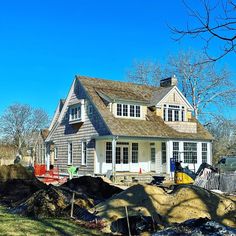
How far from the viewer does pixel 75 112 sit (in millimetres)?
31016

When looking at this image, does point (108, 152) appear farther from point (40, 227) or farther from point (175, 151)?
point (40, 227)

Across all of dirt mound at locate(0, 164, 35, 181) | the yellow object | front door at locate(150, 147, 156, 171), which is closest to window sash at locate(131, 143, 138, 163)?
front door at locate(150, 147, 156, 171)

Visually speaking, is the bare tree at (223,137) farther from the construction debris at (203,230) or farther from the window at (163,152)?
the construction debris at (203,230)

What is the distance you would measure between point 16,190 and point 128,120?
1507 cm

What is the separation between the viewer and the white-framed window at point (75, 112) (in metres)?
30.3

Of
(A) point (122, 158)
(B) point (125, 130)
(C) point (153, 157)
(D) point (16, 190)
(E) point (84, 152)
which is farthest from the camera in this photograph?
(C) point (153, 157)

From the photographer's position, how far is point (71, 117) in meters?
31.4

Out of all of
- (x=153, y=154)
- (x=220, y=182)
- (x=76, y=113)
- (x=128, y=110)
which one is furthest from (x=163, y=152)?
(x=220, y=182)

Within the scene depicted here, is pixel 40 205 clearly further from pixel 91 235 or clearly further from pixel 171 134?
pixel 171 134

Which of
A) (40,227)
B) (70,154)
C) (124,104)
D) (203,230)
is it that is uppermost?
(124,104)

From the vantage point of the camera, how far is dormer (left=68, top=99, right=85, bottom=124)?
29500 mm

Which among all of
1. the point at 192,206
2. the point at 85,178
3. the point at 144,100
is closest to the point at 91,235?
the point at 192,206

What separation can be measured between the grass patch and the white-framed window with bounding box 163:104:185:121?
2306 cm

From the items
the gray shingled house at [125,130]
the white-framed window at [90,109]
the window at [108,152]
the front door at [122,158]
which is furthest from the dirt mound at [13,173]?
the white-framed window at [90,109]
